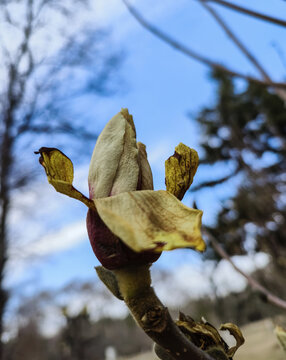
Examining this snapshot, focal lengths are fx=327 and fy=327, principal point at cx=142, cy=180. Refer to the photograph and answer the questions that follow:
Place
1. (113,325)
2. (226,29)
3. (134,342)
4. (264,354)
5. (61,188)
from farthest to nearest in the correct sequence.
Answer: (113,325) → (134,342) → (264,354) → (226,29) → (61,188)

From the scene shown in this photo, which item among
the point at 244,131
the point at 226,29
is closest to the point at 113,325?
the point at 244,131

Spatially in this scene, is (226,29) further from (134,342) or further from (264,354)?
(134,342)

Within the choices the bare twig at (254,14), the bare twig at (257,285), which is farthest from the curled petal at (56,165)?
the bare twig at (257,285)

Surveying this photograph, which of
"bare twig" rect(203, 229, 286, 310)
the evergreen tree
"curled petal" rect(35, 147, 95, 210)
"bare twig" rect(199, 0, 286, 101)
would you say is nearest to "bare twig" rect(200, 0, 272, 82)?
"bare twig" rect(199, 0, 286, 101)

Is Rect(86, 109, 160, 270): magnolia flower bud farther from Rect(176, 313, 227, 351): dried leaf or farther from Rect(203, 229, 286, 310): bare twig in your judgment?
Rect(203, 229, 286, 310): bare twig

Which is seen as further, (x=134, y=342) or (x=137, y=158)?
(x=134, y=342)

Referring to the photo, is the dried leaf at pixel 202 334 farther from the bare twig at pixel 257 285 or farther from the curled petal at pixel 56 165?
the bare twig at pixel 257 285
